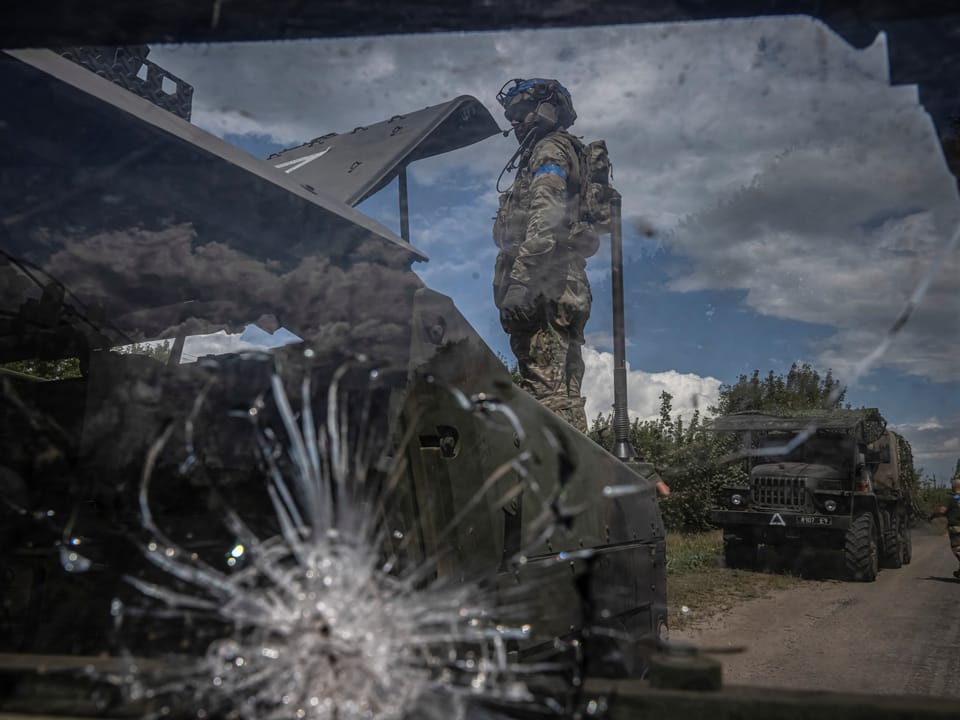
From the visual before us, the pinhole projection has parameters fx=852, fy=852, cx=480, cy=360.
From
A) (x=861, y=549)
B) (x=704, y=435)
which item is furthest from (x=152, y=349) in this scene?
(x=861, y=549)

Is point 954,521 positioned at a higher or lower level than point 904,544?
higher

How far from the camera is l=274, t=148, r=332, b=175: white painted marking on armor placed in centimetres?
235

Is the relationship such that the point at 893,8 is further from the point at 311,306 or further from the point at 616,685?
the point at 311,306

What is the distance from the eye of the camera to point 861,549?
8438 millimetres

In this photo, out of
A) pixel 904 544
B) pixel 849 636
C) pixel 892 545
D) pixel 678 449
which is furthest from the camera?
pixel 904 544

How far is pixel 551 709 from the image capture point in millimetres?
1374

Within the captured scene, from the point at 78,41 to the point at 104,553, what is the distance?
1.16 meters

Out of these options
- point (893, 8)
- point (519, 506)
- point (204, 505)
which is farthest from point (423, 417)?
point (893, 8)

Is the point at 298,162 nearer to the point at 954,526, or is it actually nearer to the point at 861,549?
the point at 861,549

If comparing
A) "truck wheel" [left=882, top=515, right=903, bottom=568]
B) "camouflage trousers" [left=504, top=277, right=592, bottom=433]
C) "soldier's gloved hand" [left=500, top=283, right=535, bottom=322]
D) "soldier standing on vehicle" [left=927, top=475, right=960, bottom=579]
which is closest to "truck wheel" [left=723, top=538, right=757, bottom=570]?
"truck wheel" [left=882, top=515, right=903, bottom=568]

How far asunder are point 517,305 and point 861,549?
6.89 meters

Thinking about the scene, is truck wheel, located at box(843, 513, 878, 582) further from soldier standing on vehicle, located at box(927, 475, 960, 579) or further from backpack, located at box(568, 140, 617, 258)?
backpack, located at box(568, 140, 617, 258)

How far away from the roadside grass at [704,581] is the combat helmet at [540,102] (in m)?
4.93

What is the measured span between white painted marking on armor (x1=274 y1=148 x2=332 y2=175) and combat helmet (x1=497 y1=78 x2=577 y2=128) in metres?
0.56
